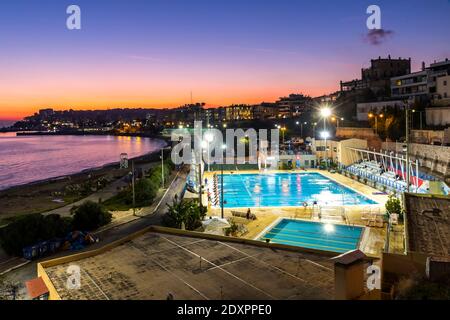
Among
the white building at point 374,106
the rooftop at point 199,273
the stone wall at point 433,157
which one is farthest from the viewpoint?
the white building at point 374,106

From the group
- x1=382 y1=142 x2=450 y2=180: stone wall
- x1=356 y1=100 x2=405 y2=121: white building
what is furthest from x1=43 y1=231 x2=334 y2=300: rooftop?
x1=356 y1=100 x2=405 y2=121: white building

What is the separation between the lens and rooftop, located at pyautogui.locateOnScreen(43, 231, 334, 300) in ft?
29.0

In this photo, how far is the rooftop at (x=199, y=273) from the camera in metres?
8.84

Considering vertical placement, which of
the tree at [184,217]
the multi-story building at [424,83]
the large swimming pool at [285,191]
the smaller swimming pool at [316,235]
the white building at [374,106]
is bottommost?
the smaller swimming pool at [316,235]

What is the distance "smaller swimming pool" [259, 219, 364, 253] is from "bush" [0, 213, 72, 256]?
1060 centimetres

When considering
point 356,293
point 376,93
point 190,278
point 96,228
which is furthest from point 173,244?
point 376,93

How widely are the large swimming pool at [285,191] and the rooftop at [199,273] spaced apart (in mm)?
15683

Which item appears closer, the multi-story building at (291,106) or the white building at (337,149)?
the white building at (337,149)

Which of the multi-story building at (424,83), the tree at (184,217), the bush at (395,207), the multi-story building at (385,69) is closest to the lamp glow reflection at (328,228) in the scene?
the bush at (395,207)

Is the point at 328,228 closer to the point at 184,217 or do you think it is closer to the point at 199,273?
the point at 184,217

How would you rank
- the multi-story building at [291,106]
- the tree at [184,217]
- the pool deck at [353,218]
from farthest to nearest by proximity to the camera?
1. the multi-story building at [291,106]
2. the tree at [184,217]
3. the pool deck at [353,218]

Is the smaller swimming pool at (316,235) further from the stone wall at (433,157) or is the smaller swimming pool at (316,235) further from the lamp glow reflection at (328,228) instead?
the stone wall at (433,157)

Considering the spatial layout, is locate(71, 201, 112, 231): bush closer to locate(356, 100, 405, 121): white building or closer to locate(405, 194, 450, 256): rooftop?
locate(405, 194, 450, 256): rooftop

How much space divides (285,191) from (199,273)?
2555 centimetres
